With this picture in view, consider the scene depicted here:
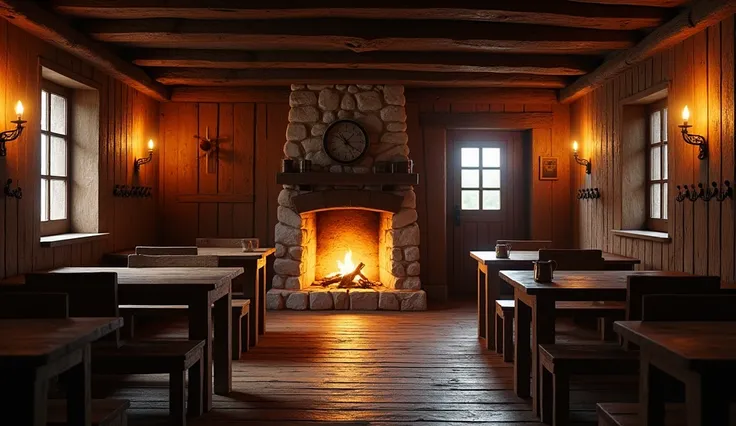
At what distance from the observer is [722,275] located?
4.36m

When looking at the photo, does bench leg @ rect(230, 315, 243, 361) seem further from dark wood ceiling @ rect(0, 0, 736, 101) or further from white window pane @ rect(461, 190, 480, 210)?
white window pane @ rect(461, 190, 480, 210)

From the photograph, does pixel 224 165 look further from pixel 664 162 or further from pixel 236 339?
pixel 664 162

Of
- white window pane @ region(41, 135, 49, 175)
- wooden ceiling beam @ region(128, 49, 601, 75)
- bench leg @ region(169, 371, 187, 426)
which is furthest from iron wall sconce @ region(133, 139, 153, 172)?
bench leg @ region(169, 371, 187, 426)

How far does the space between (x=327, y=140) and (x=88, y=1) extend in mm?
3147

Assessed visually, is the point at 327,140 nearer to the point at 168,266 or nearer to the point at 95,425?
the point at 168,266

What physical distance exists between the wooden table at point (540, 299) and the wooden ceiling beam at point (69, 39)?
3609 mm

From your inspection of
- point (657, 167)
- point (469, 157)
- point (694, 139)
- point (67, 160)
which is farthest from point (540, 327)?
point (469, 157)

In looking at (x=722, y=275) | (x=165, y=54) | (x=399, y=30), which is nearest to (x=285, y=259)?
(x=165, y=54)

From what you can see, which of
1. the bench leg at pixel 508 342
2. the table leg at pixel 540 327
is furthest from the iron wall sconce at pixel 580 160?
the table leg at pixel 540 327

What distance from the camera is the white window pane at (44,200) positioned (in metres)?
5.35

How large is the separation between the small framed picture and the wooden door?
367 mm

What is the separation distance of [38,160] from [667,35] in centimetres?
484

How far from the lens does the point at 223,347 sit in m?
3.96

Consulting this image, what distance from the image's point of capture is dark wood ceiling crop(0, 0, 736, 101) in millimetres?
4680
